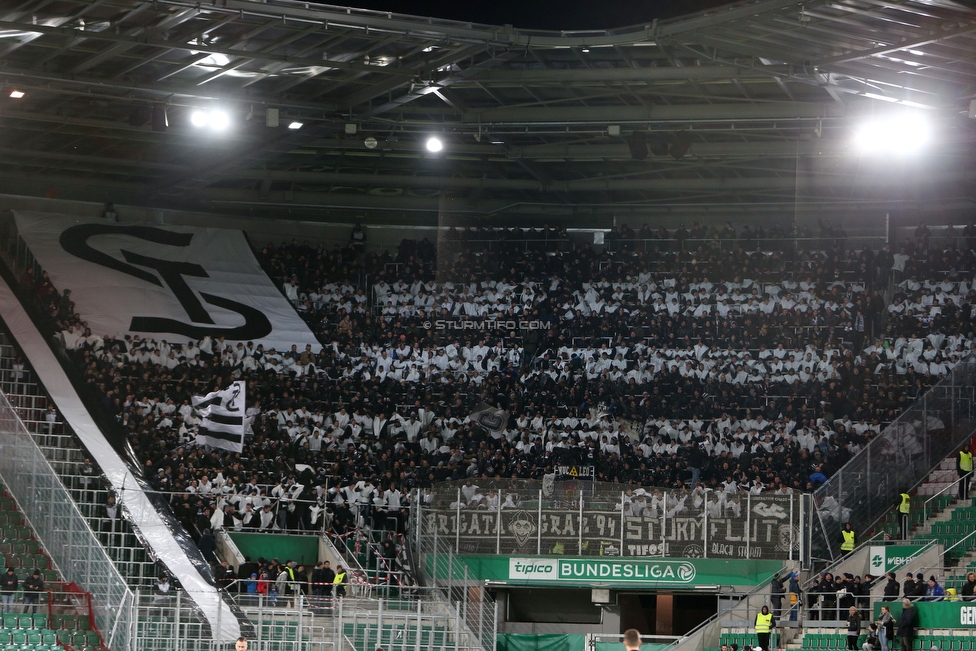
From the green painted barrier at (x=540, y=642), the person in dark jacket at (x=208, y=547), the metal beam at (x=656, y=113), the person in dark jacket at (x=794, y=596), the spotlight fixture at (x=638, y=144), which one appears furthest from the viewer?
the spotlight fixture at (x=638, y=144)

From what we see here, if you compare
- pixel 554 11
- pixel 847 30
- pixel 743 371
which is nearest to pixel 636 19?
pixel 554 11

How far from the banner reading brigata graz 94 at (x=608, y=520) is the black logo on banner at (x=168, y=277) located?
36.0ft

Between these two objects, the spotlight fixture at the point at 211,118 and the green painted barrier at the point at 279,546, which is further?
the spotlight fixture at the point at 211,118

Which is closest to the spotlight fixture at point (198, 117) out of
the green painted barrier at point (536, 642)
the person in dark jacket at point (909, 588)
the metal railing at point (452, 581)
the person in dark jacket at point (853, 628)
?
the metal railing at point (452, 581)

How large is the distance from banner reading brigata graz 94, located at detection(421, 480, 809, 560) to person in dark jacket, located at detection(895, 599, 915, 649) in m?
3.84

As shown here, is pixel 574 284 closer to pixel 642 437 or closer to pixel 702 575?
pixel 642 437

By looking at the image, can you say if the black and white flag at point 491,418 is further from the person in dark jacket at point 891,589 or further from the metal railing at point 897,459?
the person in dark jacket at point 891,589

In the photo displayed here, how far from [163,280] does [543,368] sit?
10.6 metres

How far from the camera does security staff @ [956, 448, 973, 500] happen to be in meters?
27.9

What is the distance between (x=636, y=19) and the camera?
91.9ft

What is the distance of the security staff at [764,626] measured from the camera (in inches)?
956

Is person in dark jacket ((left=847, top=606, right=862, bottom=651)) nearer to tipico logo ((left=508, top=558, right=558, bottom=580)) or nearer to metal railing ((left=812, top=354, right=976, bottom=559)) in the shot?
metal railing ((left=812, top=354, right=976, bottom=559))

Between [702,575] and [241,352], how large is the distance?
13071mm

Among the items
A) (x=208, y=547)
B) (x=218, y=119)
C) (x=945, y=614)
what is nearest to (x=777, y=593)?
(x=945, y=614)
